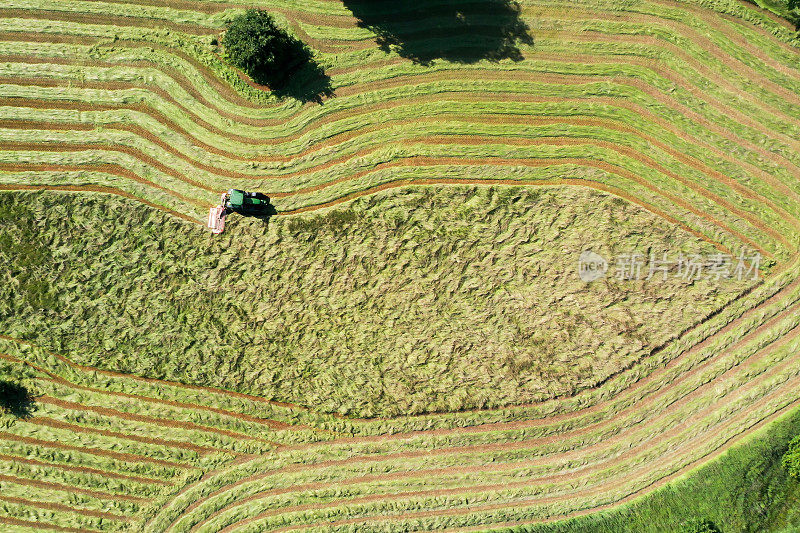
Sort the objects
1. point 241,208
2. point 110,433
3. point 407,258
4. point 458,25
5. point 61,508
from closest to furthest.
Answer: point 241,208 → point 407,258 → point 458,25 → point 110,433 → point 61,508

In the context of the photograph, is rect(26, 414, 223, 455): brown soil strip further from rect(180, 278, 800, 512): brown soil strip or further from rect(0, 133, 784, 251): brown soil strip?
rect(0, 133, 784, 251): brown soil strip

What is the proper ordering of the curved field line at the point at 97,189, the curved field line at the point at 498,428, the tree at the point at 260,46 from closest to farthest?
the tree at the point at 260,46, the curved field line at the point at 97,189, the curved field line at the point at 498,428

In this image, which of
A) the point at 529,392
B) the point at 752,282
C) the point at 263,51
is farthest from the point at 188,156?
the point at 752,282

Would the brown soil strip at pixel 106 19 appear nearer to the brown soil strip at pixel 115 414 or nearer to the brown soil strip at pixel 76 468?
the brown soil strip at pixel 115 414

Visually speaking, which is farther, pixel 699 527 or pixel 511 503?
pixel 511 503

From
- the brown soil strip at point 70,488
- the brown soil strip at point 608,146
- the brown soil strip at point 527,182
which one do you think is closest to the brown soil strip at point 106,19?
the brown soil strip at point 608,146

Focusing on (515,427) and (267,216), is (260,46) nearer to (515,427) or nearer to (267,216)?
(267,216)

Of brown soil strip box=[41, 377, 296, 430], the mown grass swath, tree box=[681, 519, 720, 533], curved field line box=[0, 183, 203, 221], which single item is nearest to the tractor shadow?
the mown grass swath

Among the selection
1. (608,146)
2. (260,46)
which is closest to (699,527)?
(608,146)
